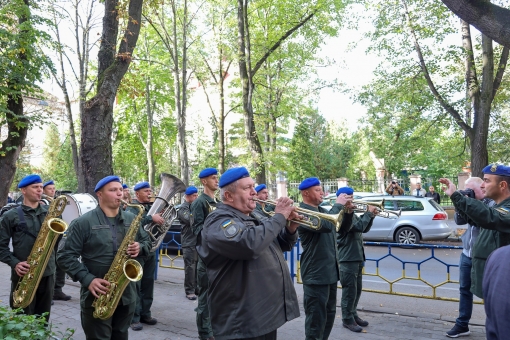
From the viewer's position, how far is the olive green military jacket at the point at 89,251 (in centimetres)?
365

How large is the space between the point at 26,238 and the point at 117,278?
1.92 meters

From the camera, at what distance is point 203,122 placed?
41.8 m

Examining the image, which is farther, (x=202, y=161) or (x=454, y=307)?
(x=202, y=161)

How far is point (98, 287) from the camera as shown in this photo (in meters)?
3.55

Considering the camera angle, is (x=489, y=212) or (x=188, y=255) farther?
(x=188, y=255)

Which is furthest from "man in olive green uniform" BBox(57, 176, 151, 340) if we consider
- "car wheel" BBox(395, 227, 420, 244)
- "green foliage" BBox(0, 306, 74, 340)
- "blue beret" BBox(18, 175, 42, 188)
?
"car wheel" BBox(395, 227, 420, 244)

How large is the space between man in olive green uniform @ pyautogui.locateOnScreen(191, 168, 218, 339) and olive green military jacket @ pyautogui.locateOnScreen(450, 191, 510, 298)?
284cm

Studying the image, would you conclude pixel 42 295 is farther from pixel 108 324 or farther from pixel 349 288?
pixel 349 288

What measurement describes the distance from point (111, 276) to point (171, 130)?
28.9 metres

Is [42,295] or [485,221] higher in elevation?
[485,221]

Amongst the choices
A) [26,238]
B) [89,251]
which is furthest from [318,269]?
[26,238]

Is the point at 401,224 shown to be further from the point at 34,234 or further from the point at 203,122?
the point at 203,122

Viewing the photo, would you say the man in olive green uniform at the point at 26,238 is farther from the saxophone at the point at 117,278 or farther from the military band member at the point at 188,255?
the military band member at the point at 188,255

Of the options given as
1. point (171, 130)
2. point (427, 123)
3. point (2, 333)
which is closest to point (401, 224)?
point (427, 123)
